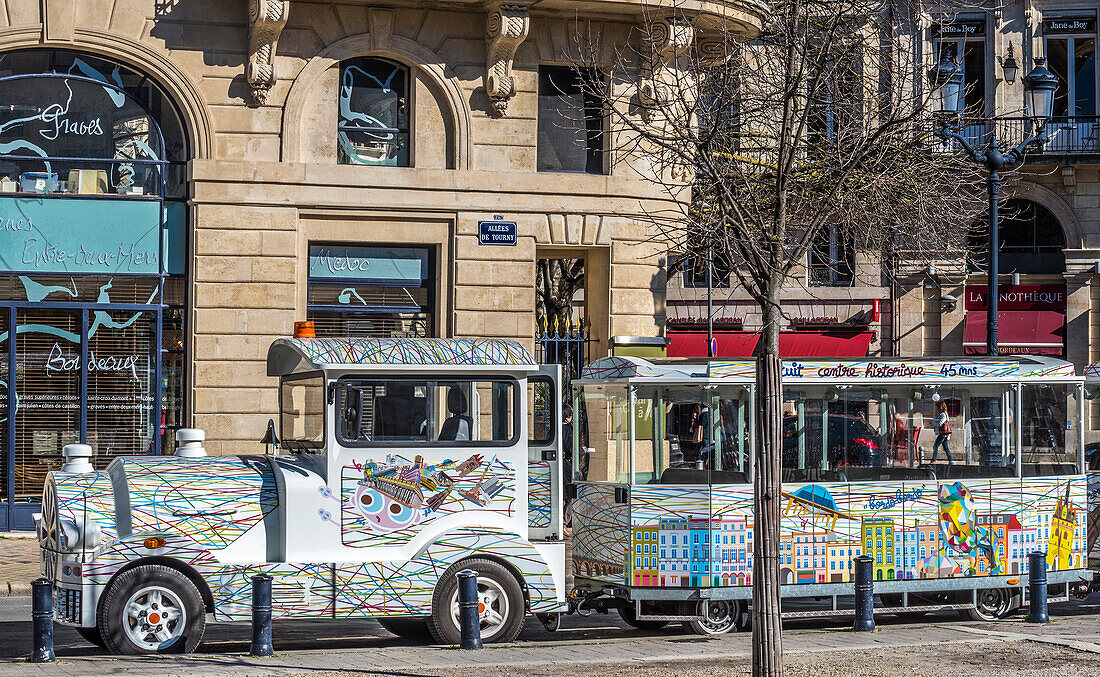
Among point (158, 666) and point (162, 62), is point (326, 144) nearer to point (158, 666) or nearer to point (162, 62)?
point (162, 62)

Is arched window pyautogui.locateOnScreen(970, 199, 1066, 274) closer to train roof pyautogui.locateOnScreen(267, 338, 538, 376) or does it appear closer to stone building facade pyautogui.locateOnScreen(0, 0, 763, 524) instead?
stone building facade pyautogui.locateOnScreen(0, 0, 763, 524)

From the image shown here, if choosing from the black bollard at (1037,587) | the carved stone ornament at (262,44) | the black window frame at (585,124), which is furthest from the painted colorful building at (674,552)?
the carved stone ornament at (262,44)

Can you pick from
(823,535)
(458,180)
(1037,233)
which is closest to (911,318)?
(1037,233)

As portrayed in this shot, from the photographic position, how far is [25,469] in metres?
18.3

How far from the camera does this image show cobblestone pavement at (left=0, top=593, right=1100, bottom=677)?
9.29 metres

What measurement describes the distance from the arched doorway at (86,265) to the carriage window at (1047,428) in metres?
11.1

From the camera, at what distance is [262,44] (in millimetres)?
18562

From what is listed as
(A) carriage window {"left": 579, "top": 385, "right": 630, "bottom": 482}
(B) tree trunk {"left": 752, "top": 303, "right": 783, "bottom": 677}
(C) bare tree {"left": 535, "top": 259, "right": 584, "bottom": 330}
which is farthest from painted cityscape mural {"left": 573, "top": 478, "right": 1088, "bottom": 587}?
(C) bare tree {"left": 535, "top": 259, "right": 584, "bottom": 330}

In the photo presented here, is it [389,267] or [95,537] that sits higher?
[389,267]

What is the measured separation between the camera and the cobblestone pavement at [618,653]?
929 cm

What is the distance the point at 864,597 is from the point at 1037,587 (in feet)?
5.50

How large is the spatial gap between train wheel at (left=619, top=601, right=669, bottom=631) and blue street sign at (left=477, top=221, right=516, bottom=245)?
8273 millimetres

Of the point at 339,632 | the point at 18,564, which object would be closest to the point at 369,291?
the point at 18,564

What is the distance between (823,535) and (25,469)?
11269mm
